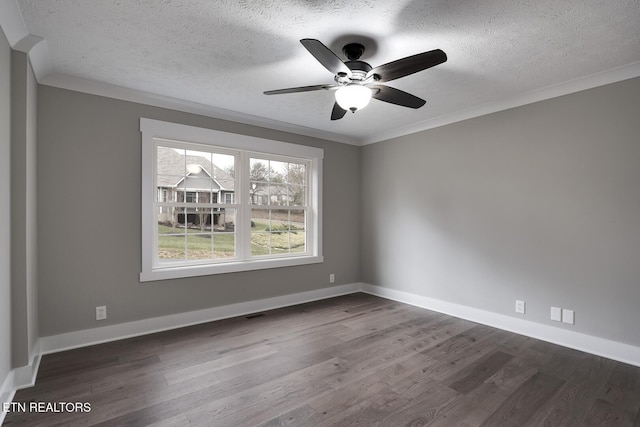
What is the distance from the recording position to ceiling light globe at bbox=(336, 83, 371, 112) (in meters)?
2.35

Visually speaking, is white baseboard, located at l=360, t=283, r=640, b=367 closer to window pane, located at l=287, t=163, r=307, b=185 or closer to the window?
the window

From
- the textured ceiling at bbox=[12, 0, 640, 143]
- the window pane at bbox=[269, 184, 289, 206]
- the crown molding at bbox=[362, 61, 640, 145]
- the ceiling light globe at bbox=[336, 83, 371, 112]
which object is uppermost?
the textured ceiling at bbox=[12, 0, 640, 143]

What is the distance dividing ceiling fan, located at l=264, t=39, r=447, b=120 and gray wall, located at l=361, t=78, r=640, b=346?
5.20 feet

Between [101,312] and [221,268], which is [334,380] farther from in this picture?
[101,312]

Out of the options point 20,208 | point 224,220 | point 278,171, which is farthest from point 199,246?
point 20,208

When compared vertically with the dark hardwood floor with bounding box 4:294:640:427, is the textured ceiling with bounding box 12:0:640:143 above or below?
above

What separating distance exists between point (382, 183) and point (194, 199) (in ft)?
8.90

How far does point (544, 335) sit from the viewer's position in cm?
320

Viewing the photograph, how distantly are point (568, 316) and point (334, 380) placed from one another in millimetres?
2376

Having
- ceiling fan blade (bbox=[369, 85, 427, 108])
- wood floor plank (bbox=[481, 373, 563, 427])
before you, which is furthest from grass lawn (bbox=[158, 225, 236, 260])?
wood floor plank (bbox=[481, 373, 563, 427])

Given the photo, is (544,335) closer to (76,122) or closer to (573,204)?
(573,204)

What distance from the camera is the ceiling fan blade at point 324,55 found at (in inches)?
71.2

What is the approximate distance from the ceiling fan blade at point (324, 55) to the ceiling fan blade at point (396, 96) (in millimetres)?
379

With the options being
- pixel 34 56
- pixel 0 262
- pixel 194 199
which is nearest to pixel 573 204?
pixel 194 199
